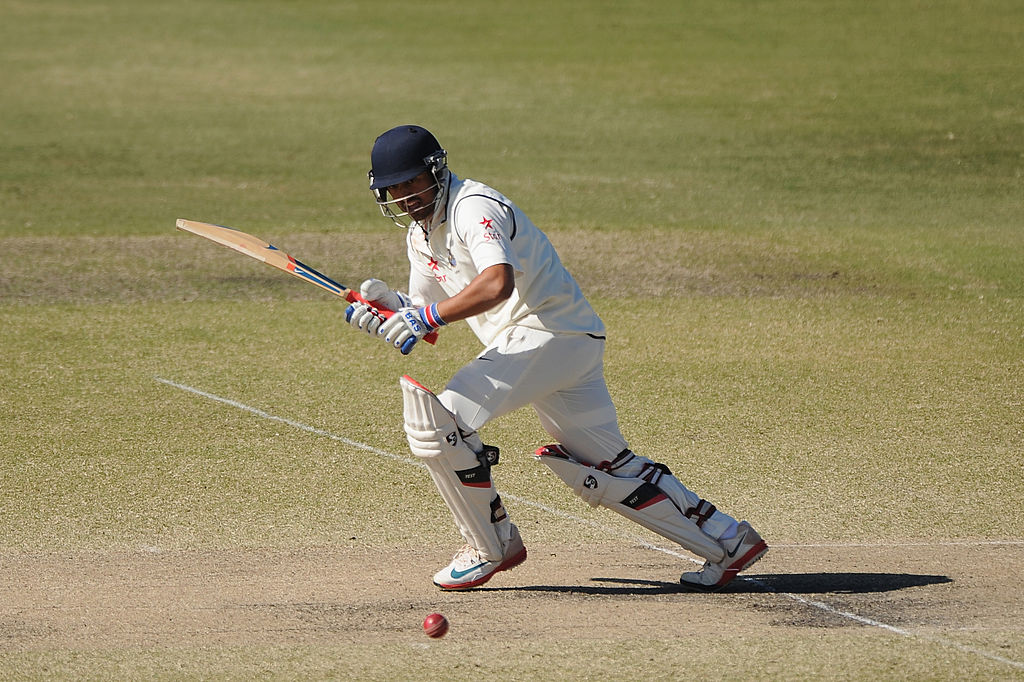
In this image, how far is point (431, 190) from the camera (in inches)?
215

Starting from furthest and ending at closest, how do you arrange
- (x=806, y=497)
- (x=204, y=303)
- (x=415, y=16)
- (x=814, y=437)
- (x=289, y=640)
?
(x=415, y=16), (x=204, y=303), (x=814, y=437), (x=806, y=497), (x=289, y=640)

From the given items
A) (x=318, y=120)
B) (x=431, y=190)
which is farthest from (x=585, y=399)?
(x=318, y=120)

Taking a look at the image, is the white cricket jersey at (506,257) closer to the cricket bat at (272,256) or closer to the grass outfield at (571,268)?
the cricket bat at (272,256)

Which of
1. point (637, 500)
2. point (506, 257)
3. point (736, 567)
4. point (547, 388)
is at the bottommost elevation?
point (736, 567)

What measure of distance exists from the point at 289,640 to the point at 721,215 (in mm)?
9706

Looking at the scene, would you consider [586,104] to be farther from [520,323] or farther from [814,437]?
[520,323]

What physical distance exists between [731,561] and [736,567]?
1.5 inches

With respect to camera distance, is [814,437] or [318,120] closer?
[814,437]

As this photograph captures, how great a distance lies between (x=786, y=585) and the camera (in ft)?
18.3

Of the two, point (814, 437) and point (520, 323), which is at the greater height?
point (520, 323)

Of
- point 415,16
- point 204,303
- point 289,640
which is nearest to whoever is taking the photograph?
point 289,640

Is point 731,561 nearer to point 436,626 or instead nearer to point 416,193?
point 436,626

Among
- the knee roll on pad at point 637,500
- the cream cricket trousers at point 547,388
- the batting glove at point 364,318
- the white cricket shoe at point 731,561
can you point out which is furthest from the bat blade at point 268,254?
the white cricket shoe at point 731,561

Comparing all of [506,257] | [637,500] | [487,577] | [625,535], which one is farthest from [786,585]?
[506,257]
